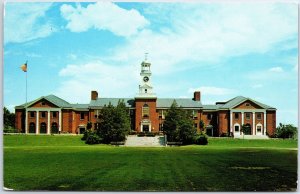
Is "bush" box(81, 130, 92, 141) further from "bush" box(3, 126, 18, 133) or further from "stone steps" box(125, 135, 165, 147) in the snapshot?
"bush" box(3, 126, 18, 133)

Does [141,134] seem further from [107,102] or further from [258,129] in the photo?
[258,129]

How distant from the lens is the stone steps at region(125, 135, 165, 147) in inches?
1292

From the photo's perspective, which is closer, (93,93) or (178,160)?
(178,160)

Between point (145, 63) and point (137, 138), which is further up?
point (145, 63)

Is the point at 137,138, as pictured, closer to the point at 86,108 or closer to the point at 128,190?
the point at 86,108

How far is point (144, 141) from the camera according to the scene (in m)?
34.3

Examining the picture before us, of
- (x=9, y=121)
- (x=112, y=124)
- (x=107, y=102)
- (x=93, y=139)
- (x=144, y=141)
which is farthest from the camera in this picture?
(x=144, y=141)

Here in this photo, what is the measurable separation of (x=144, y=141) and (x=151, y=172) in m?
16.7

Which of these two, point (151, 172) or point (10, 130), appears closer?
point (151, 172)

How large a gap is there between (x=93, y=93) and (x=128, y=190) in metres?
7.74

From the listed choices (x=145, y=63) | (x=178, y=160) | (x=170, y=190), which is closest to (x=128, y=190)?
(x=170, y=190)

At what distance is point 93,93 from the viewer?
23.0m

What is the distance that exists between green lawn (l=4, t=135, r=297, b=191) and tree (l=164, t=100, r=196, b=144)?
32.5 ft

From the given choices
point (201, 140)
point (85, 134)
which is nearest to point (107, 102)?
point (85, 134)
